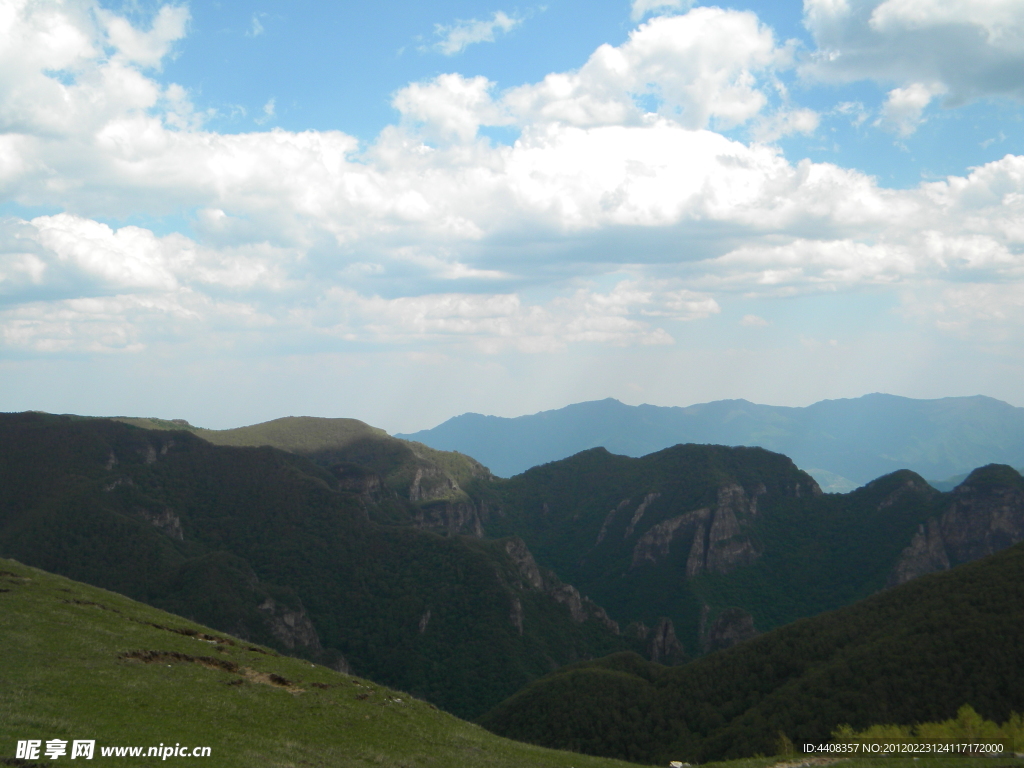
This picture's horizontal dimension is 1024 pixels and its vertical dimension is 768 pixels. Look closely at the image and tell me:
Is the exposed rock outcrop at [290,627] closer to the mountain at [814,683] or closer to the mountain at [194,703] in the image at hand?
the mountain at [814,683]

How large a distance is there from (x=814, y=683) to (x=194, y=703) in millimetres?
77596

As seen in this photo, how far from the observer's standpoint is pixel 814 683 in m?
85.2

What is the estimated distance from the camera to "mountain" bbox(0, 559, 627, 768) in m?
30.1

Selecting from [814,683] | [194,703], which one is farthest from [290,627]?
[194,703]

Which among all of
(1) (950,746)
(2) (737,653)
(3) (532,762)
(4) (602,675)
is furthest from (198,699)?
(2) (737,653)

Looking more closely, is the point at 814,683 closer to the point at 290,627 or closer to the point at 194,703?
the point at 194,703

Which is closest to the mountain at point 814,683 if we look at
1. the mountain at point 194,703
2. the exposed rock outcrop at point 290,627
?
the mountain at point 194,703

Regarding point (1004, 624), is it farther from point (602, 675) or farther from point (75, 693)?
point (75, 693)

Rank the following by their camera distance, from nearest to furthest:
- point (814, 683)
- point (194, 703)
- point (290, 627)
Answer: point (194, 703) < point (814, 683) < point (290, 627)

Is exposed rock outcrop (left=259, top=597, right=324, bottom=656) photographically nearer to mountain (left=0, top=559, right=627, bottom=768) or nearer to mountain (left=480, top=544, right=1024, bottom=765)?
mountain (left=480, top=544, right=1024, bottom=765)

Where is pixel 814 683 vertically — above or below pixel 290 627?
above

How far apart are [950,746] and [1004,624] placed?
38.3 m

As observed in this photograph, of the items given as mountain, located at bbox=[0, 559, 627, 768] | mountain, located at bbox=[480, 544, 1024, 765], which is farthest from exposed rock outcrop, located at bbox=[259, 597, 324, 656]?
mountain, located at bbox=[0, 559, 627, 768]

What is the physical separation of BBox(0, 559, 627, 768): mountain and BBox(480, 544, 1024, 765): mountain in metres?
43.7
